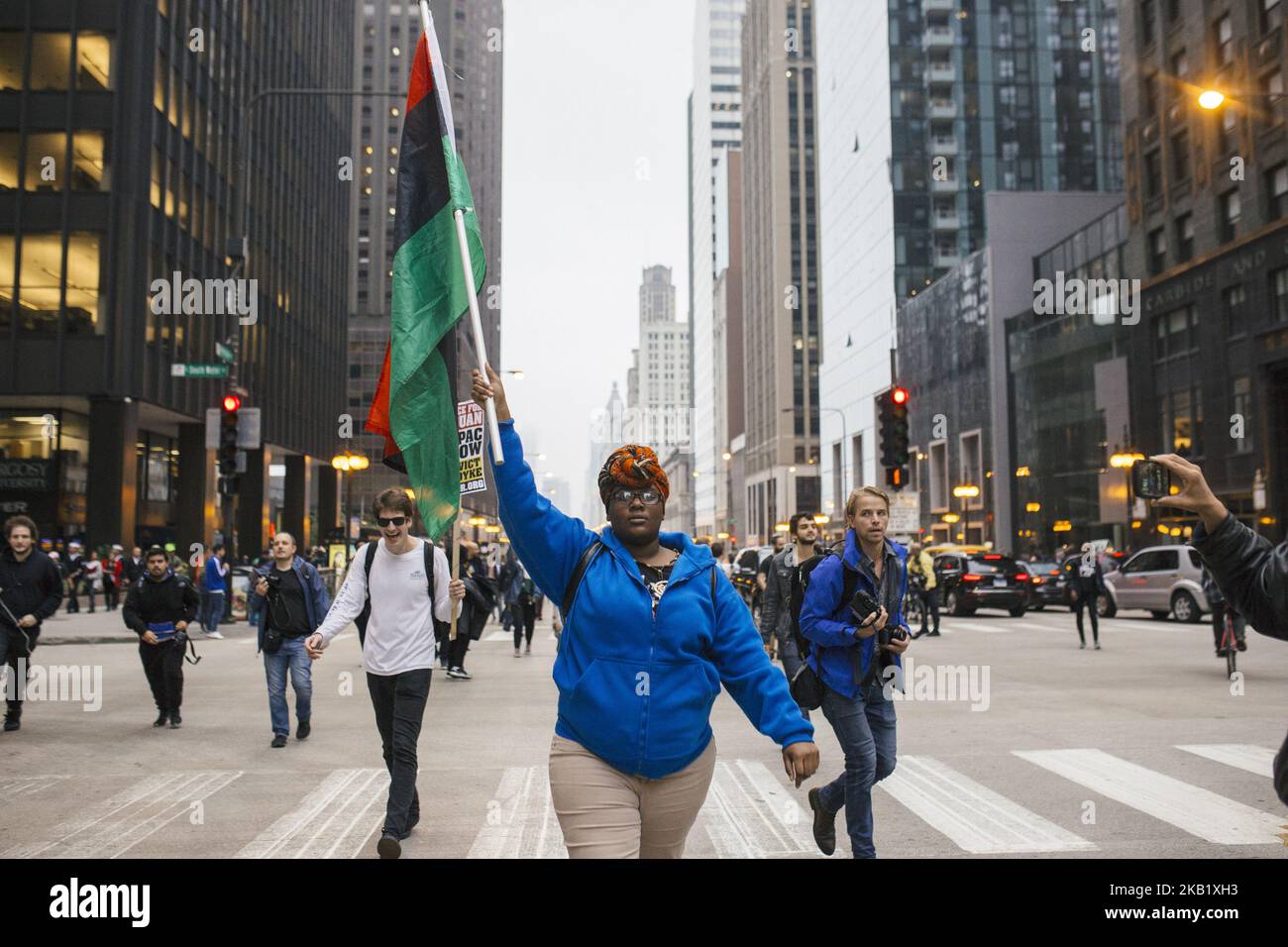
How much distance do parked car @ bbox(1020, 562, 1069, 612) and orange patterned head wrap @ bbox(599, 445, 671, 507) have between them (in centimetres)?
2812

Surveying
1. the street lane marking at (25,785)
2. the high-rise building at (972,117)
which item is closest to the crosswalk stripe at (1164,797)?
the street lane marking at (25,785)

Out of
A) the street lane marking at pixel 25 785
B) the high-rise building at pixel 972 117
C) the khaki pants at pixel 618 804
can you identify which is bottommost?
the street lane marking at pixel 25 785

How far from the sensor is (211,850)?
19.0ft

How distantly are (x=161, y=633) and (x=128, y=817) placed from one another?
4.15 m

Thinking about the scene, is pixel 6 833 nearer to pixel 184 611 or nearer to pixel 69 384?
pixel 184 611

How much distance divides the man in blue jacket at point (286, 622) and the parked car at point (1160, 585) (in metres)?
19.9

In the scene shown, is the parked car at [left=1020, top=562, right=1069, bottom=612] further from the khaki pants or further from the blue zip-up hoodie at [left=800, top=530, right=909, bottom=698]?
the khaki pants

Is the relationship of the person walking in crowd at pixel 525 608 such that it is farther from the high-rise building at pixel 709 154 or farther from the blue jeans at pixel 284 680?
the high-rise building at pixel 709 154

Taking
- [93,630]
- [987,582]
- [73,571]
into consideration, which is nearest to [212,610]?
[93,630]

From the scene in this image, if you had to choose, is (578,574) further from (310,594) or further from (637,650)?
(310,594)

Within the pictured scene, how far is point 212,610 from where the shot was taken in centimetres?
2362

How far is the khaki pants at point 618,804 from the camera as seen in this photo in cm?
329
